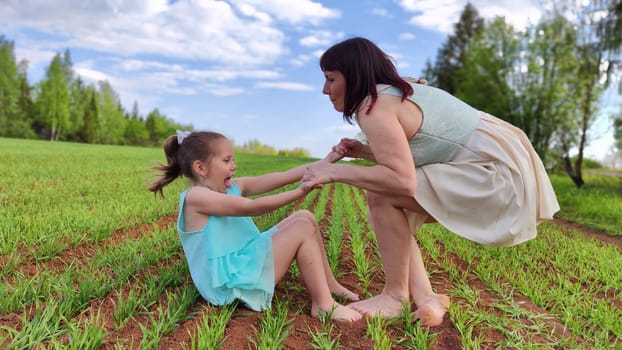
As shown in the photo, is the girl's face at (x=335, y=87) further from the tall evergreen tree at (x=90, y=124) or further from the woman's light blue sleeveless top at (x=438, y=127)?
the tall evergreen tree at (x=90, y=124)

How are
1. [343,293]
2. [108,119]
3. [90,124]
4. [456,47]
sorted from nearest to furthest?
[343,293] < [456,47] < [90,124] < [108,119]

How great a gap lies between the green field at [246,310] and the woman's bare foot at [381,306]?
7cm

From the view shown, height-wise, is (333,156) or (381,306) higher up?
(333,156)

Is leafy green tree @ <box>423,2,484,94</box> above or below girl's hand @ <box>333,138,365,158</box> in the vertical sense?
above

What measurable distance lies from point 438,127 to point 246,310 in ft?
4.96

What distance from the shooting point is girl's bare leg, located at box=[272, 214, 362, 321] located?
2.58 metres

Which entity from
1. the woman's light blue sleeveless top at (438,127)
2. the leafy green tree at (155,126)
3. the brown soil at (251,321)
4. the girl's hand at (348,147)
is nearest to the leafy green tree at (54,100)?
the leafy green tree at (155,126)

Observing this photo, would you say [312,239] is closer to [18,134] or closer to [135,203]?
[135,203]

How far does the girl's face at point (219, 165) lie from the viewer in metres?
2.71

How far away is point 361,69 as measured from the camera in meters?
2.40

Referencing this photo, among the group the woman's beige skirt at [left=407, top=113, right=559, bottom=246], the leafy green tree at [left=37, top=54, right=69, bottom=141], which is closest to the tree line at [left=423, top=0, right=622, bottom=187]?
the woman's beige skirt at [left=407, top=113, right=559, bottom=246]

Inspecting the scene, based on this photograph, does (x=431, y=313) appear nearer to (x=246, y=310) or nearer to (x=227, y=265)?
(x=246, y=310)

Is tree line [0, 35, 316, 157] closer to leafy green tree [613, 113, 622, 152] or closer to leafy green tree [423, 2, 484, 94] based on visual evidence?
leafy green tree [423, 2, 484, 94]

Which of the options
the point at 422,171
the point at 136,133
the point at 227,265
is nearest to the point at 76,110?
the point at 136,133
